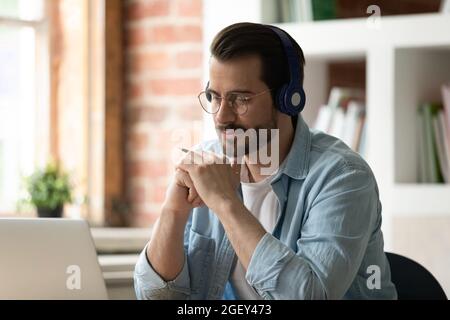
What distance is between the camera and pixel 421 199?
229 centimetres

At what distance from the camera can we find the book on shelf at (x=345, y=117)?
241cm

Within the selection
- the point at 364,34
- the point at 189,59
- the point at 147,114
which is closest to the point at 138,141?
the point at 147,114

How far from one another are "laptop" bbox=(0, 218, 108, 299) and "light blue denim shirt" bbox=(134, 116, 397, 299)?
0.15 m

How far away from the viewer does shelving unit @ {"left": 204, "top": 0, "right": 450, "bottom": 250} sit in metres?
2.28

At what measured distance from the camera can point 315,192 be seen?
1330 millimetres

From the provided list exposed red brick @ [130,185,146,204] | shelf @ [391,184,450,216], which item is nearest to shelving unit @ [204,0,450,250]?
shelf @ [391,184,450,216]

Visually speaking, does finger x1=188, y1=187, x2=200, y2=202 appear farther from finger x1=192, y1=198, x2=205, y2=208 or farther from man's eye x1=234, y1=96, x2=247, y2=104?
man's eye x1=234, y1=96, x2=247, y2=104

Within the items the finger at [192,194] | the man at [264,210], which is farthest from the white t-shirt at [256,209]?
the finger at [192,194]

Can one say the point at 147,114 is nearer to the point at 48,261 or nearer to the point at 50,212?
the point at 50,212

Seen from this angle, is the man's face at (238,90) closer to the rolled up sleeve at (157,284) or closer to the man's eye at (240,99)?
the man's eye at (240,99)

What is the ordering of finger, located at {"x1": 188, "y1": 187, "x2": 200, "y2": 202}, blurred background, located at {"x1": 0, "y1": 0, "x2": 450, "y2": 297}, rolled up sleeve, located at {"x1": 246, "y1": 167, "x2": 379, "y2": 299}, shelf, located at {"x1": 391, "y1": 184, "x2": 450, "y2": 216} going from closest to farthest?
1. rolled up sleeve, located at {"x1": 246, "y1": 167, "x2": 379, "y2": 299}
2. finger, located at {"x1": 188, "y1": 187, "x2": 200, "y2": 202}
3. shelf, located at {"x1": 391, "y1": 184, "x2": 450, "y2": 216}
4. blurred background, located at {"x1": 0, "y1": 0, "x2": 450, "y2": 297}

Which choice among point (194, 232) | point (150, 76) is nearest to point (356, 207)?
point (194, 232)

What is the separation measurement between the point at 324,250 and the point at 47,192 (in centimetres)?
159

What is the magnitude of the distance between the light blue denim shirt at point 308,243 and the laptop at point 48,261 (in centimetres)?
15
